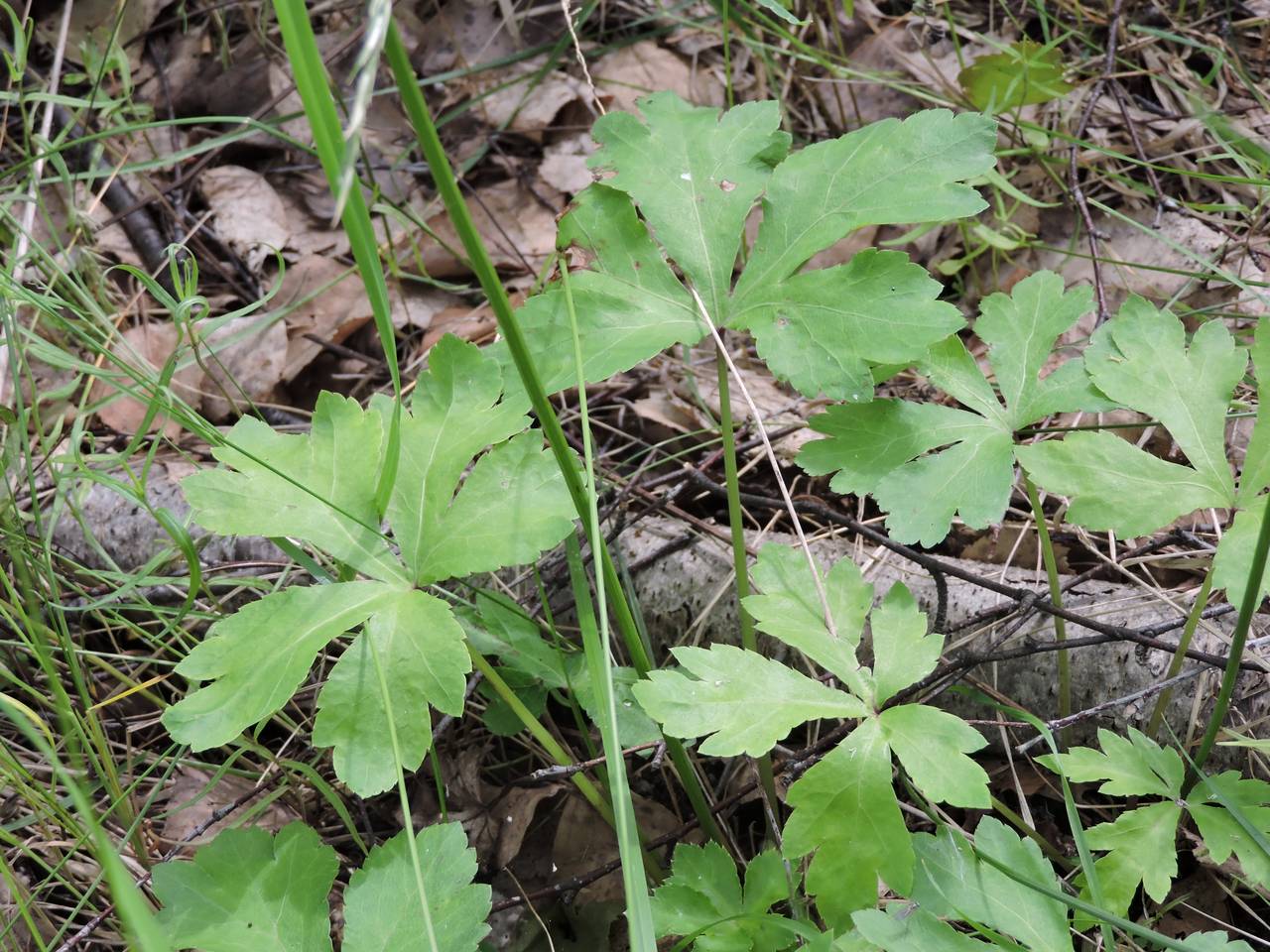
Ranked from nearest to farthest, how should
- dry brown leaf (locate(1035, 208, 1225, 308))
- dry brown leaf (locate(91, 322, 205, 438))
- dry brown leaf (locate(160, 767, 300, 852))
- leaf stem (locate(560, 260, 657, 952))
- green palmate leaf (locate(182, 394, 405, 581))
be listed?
1. leaf stem (locate(560, 260, 657, 952))
2. green palmate leaf (locate(182, 394, 405, 581))
3. dry brown leaf (locate(160, 767, 300, 852))
4. dry brown leaf (locate(1035, 208, 1225, 308))
5. dry brown leaf (locate(91, 322, 205, 438))

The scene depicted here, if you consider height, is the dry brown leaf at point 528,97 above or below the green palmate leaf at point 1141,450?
above

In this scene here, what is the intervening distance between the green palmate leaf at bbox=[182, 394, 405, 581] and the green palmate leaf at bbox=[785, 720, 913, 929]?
0.72 m

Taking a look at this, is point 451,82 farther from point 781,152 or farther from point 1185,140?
point 1185,140

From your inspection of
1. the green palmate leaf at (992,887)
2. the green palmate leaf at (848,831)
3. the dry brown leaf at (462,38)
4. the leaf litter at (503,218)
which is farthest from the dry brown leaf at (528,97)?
the green palmate leaf at (992,887)

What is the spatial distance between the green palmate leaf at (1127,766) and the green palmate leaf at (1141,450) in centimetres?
32

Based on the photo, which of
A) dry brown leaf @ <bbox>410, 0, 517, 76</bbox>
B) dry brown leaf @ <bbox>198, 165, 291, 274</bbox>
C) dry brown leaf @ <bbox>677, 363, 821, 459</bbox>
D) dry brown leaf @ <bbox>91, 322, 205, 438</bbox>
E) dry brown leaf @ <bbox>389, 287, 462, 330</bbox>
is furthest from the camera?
dry brown leaf @ <bbox>410, 0, 517, 76</bbox>

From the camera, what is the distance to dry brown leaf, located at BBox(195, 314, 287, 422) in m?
2.73

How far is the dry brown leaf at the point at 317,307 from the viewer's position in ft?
9.29

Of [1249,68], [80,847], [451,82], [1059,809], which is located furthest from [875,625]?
[451,82]

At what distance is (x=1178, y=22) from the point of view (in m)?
2.83

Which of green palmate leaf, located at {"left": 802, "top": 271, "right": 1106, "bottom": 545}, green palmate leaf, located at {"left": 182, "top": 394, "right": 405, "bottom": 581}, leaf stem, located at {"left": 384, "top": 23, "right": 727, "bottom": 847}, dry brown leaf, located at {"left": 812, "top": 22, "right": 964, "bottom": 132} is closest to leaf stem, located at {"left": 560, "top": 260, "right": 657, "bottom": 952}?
leaf stem, located at {"left": 384, "top": 23, "right": 727, "bottom": 847}

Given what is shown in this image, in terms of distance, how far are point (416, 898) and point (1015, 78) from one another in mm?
2444

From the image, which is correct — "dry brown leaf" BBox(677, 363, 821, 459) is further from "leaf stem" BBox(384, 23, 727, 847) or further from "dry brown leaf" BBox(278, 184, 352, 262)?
"dry brown leaf" BBox(278, 184, 352, 262)

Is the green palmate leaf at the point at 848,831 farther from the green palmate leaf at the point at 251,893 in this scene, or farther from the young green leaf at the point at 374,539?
the green palmate leaf at the point at 251,893
